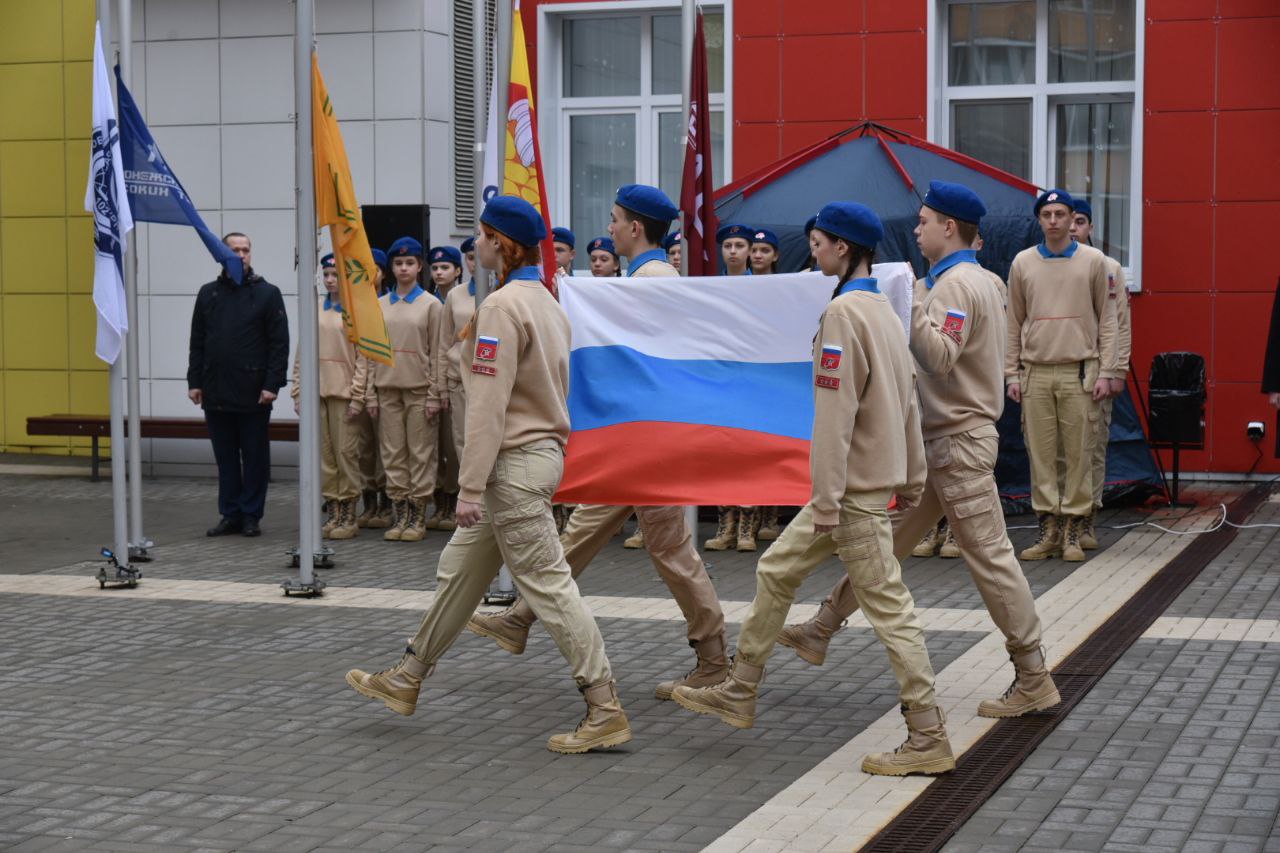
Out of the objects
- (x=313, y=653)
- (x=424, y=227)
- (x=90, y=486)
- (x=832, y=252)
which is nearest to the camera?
(x=832, y=252)

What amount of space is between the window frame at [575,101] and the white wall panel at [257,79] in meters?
2.63

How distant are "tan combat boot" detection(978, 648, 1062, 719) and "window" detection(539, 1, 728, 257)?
1151 centimetres

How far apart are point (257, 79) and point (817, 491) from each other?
12058 mm

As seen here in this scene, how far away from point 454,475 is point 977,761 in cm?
761

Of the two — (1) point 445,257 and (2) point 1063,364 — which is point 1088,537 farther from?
(1) point 445,257

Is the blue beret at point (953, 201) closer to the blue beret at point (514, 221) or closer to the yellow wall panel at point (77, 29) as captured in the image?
the blue beret at point (514, 221)

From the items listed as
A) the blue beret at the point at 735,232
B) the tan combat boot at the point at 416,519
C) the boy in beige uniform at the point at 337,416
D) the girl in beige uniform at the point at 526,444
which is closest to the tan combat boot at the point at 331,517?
the boy in beige uniform at the point at 337,416

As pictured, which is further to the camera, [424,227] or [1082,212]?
[424,227]

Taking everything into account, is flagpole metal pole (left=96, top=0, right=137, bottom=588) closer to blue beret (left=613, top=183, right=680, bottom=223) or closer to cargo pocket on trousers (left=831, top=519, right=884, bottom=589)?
blue beret (left=613, top=183, right=680, bottom=223)

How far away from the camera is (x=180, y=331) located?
17.6 metres

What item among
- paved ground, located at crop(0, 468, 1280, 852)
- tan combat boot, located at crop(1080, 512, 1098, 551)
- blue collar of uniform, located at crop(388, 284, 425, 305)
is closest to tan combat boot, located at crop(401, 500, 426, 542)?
blue collar of uniform, located at crop(388, 284, 425, 305)

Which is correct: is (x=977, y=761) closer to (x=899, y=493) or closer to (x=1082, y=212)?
(x=899, y=493)

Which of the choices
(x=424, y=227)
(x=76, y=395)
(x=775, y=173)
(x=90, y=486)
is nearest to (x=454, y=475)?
(x=424, y=227)

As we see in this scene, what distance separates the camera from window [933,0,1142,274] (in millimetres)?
16734
